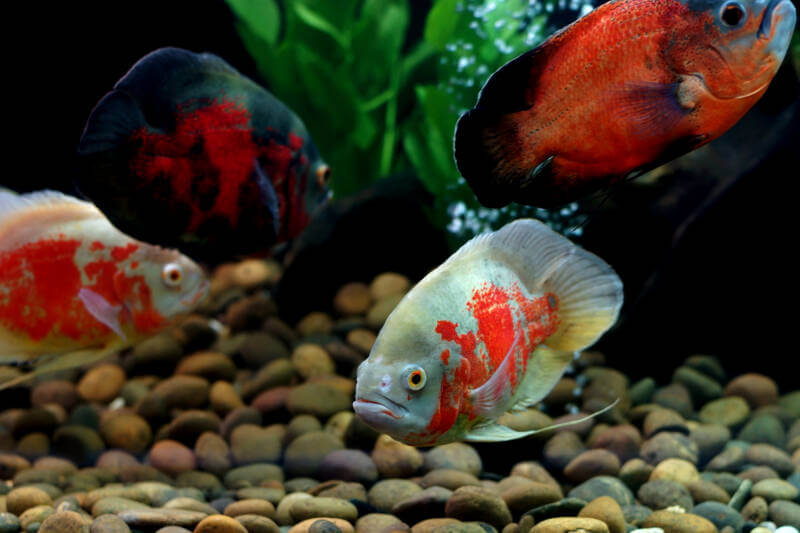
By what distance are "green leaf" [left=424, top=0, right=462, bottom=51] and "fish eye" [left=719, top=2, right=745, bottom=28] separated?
2.08 meters

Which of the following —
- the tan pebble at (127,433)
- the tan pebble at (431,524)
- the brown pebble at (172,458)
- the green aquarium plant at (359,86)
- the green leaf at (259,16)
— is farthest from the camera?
the green leaf at (259,16)

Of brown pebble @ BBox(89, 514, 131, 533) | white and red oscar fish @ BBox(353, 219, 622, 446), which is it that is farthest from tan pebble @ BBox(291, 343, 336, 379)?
white and red oscar fish @ BBox(353, 219, 622, 446)

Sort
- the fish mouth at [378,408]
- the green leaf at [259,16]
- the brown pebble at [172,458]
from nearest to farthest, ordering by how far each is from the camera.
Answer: the fish mouth at [378,408] < the brown pebble at [172,458] < the green leaf at [259,16]

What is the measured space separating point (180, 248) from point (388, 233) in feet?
10.3

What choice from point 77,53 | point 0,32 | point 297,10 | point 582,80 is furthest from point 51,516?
point 297,10

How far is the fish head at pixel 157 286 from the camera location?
275 centimetres

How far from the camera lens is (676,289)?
4.25m

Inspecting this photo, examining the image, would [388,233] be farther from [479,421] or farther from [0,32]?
[479,421]

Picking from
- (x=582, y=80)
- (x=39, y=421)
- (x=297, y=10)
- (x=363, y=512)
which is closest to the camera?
(x=582, y=80)

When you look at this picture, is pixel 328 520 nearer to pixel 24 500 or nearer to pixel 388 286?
pixel 24 500

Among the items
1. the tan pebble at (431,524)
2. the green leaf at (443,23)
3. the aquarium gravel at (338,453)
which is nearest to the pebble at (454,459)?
the aquarium gravel at (338,453)

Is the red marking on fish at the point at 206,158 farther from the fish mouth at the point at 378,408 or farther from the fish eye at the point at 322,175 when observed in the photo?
the fish mouth at the point at 378,408

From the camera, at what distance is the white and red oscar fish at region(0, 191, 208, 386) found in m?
2.69

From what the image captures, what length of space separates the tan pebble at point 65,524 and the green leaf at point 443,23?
2695 mm
